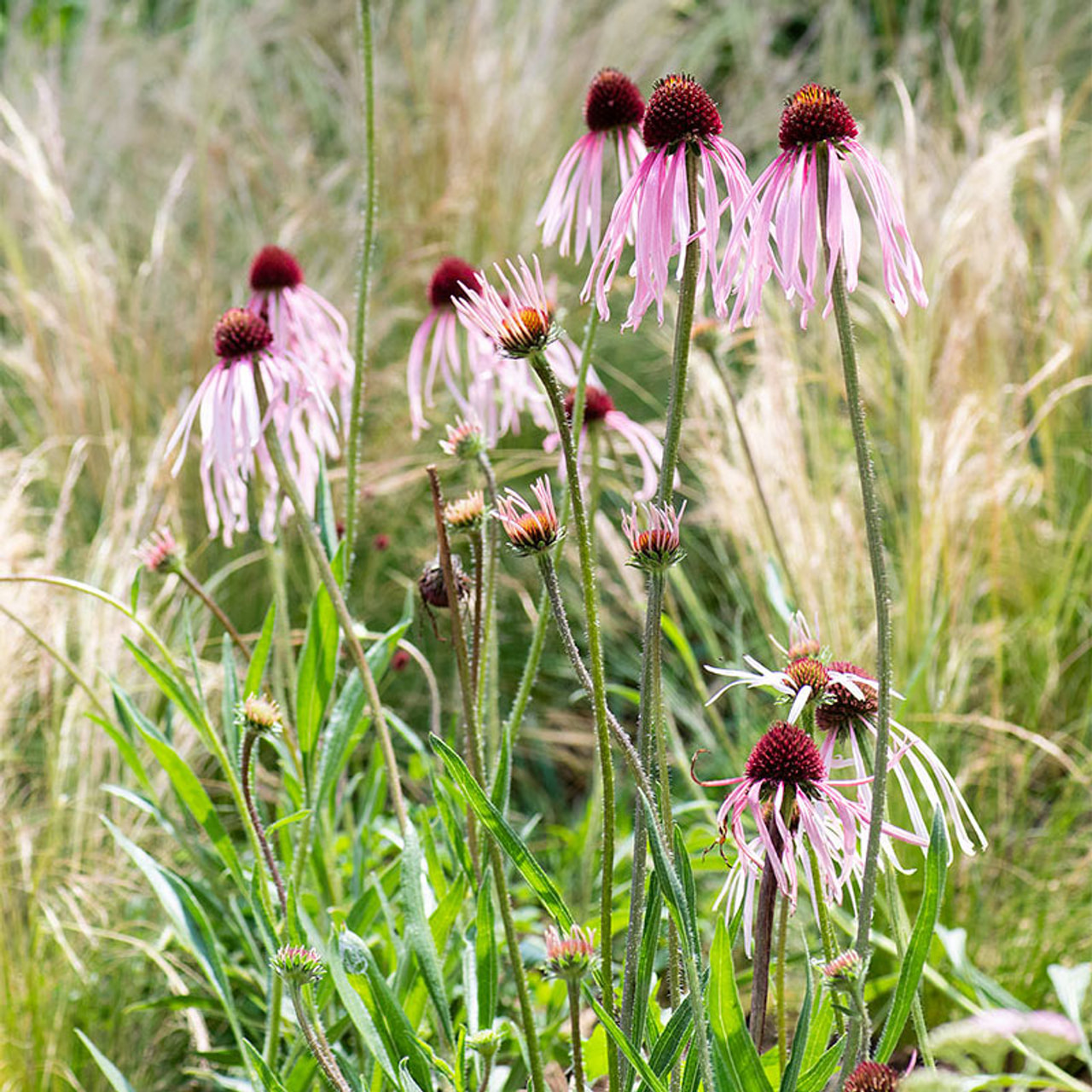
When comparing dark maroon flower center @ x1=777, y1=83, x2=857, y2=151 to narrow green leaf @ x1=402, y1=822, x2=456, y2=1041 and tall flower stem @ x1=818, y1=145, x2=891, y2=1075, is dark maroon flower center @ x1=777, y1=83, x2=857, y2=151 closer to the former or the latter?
tall flower stem @ x1=818, y1=145, x2=891, y2=1075

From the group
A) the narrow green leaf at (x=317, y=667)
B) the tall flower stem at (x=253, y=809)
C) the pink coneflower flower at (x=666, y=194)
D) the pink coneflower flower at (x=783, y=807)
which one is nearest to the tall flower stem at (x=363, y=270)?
the narrow green leaf at (x=317, y=667)

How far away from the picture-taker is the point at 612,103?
3.96 ft

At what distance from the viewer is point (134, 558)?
1.97m

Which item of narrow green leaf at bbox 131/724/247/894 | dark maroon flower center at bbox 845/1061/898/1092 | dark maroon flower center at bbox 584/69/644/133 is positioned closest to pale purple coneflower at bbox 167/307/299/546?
narrow green leaf at bbox 131/724/247/894

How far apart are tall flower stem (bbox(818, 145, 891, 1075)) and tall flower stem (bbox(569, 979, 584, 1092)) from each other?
16 centimetres

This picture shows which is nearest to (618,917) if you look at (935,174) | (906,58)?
(935,174)

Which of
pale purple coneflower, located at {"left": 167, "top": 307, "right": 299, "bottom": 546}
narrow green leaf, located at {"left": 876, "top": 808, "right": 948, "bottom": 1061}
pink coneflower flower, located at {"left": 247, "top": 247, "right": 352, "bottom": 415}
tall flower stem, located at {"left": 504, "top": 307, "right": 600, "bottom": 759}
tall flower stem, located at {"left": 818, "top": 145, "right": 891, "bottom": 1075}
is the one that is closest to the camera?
tall flower stem, located at {"left": 818, "top": 145, "right": 891, "bottom": 1075}

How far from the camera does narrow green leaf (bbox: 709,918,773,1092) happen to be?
0.84 metres

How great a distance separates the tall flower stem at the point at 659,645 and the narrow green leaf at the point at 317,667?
412mm

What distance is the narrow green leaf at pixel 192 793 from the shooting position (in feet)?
3.92

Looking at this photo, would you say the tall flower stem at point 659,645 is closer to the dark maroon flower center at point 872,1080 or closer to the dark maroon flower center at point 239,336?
the dark maroon flower center at point 872,1080

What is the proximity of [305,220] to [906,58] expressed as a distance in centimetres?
224

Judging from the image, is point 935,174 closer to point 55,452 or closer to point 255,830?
point 55,452

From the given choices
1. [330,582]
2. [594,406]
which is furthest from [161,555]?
[594,406]
